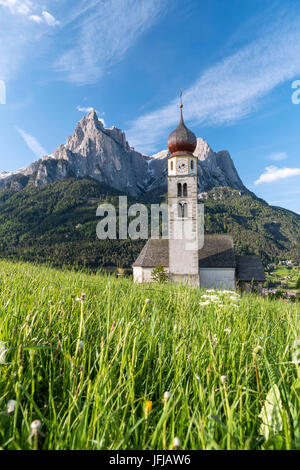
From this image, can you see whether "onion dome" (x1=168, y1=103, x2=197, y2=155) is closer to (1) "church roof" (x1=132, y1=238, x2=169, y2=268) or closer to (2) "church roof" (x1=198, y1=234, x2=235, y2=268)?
(1) "church roof" (x1=132, y1=238, x2=169, y2=268)

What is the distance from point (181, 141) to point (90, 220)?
104 metres

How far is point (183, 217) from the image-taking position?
91.5ft

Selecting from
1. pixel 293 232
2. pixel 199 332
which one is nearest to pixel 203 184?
pixel 293 232

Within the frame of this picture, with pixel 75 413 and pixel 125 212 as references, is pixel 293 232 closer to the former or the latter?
pixel 125 212

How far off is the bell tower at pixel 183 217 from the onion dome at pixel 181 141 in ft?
2.67

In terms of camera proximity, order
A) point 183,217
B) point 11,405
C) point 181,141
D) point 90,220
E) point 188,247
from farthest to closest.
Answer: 1. point 90,220
2. point 181,141
3. point 183,217
4. point 188,247
5. point 11,405

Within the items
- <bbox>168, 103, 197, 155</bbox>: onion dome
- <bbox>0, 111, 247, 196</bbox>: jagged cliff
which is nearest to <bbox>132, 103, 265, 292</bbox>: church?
<bbox>168, 103, 197, 155</bbox>: onion dome

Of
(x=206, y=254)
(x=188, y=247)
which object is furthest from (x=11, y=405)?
(x=206, y=254)

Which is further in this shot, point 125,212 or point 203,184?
point 203,184

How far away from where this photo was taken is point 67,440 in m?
0.92

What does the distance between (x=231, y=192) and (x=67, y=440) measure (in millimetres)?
180211

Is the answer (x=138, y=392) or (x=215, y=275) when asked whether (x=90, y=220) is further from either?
(x=138, y=392)

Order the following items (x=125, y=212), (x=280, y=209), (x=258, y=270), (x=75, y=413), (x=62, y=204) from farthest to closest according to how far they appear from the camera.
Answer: (x=280, y=209), (x=62, y=204), (x=125, y=212), (x=258, y=270), (x=75, y=413)

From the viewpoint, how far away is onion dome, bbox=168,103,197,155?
29.7 meters
